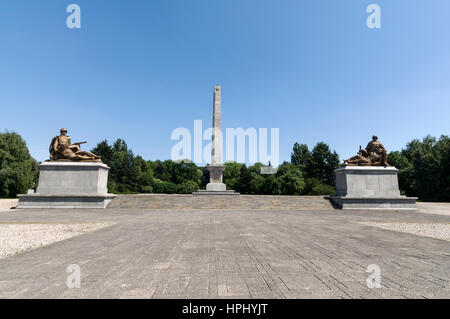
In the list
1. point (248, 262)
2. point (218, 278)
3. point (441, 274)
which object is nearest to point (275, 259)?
point (248, 262)

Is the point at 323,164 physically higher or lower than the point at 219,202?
higher

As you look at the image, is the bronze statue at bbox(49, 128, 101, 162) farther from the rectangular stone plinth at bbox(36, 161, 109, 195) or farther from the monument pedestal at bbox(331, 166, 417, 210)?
the monument pedestal at bbox(331, 166, 417, 210)

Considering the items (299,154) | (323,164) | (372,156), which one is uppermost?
(299,154)

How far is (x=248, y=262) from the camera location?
169 inches

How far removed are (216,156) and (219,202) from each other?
6.33 meters

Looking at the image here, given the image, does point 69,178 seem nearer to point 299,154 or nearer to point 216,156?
point 216,156

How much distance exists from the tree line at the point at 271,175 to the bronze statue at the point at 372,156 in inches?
615

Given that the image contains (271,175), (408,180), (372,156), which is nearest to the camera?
(372,156)

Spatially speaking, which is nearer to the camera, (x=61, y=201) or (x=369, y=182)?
(x=61, y=201)

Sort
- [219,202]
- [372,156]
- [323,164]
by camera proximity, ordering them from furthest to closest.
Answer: [323,164] → [372,156] → [219,202]

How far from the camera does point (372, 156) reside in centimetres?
2089

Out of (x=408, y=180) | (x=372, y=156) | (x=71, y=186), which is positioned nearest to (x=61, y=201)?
(x=71, y=186)
